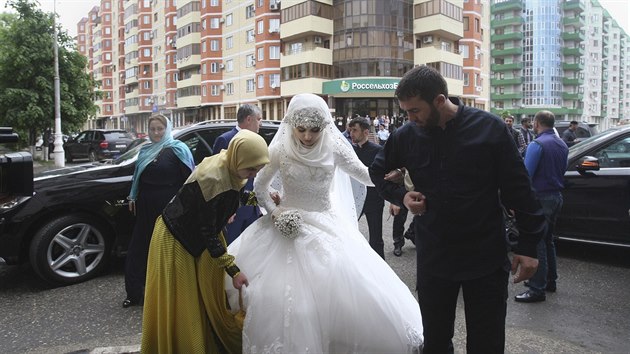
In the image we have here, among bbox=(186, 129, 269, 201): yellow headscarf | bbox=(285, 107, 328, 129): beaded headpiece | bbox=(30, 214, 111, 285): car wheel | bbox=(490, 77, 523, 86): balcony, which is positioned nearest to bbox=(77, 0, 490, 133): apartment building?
bbox=(30, 214, 111, 285): car wheel

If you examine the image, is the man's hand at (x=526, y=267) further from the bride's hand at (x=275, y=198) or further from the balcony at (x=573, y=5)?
the balcony at (x=573, y=5)

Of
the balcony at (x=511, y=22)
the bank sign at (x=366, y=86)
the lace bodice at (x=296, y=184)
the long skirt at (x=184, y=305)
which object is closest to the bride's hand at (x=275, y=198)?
the lace bodice at (x=296, y=184)

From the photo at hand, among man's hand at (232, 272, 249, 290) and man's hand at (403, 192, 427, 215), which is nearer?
man's hand at (403, 192, 427, 215)

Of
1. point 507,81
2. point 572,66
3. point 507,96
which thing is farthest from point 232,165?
point 572,66

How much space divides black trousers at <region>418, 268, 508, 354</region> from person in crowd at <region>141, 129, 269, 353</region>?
48.8 inches

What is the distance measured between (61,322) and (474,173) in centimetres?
414

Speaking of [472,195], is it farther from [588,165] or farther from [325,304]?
[588,165]

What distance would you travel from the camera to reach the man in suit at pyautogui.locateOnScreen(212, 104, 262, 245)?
17.5 feet

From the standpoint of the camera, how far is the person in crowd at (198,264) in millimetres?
3264

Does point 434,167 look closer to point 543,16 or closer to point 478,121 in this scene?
point 478,121

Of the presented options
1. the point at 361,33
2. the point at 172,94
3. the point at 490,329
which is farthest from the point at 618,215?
the point at 172,94

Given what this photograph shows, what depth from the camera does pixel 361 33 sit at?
48.1m

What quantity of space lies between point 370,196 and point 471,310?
3.43 metres

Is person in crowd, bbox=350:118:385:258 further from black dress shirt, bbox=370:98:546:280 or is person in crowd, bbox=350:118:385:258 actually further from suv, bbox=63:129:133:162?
suv, bbox=63:129:133:162
